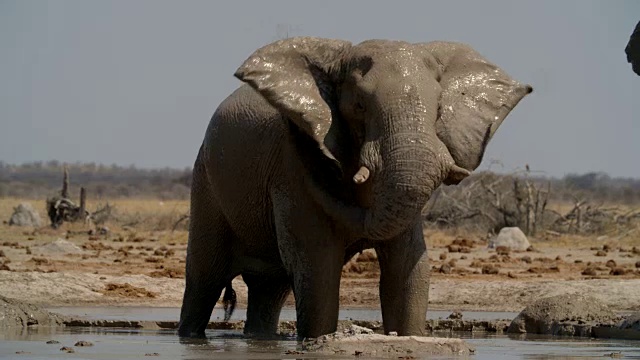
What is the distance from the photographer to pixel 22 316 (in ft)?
45.5

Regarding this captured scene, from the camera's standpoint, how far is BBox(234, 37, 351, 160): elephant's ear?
11.0 metres

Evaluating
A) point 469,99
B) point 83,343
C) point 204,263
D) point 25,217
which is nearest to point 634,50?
point 469,99

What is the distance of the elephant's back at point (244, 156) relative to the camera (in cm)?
1194

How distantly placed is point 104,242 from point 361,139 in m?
19.8

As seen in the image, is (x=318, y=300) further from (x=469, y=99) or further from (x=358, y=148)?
(x=469, y=99)

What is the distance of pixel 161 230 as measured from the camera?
3834 cm

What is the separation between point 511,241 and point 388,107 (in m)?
18.4

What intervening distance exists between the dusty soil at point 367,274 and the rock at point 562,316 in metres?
2.58

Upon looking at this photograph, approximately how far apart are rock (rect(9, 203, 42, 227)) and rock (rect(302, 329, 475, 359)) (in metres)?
29.1

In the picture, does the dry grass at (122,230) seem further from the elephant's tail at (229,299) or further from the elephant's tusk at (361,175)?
the elephant's tusk at (361,175)

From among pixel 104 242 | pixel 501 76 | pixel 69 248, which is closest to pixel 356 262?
pixel 69 248

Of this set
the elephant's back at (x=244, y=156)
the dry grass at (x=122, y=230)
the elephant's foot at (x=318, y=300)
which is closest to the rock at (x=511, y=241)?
the dry grass at (x=122, y=230)

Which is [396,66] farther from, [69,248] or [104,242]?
[104,242]

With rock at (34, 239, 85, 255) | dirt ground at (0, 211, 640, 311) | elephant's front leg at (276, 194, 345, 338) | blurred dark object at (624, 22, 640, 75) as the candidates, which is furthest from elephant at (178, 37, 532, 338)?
rock at (34, 239, 85, 255)
